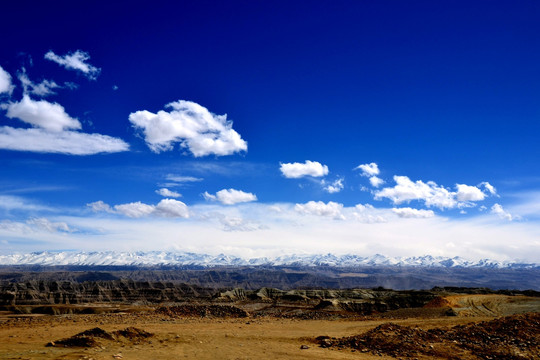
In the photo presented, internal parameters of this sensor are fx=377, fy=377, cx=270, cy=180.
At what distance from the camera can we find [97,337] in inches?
849

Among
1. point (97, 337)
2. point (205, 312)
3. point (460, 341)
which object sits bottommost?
point (205, 312)

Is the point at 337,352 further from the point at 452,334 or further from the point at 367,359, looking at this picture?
the point at 452,334

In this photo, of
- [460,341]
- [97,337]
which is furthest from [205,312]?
[460,341]

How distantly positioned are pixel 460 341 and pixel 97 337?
866 inches

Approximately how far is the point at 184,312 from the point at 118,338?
79.3 feet

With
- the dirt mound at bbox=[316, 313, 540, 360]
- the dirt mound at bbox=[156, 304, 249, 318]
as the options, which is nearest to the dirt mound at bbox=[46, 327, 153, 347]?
the dirt mound at bbox=[316, 313, 540, 360]

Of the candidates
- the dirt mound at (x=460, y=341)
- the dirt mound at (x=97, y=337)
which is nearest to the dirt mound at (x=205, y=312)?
the dirt mound at (x=97, y=337)

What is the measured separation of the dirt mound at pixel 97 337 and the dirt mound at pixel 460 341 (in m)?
11.7

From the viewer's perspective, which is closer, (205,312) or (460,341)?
(460,341)

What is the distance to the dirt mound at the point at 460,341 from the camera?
2131 cm

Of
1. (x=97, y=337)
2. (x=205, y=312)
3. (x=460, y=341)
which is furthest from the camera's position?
(x=205, y=312)

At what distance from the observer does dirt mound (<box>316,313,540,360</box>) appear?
2131 cm

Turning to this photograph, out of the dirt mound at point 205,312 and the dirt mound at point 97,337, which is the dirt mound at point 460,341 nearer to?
the dirt mound at point 97,337

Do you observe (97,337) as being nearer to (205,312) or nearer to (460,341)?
(460,341)
